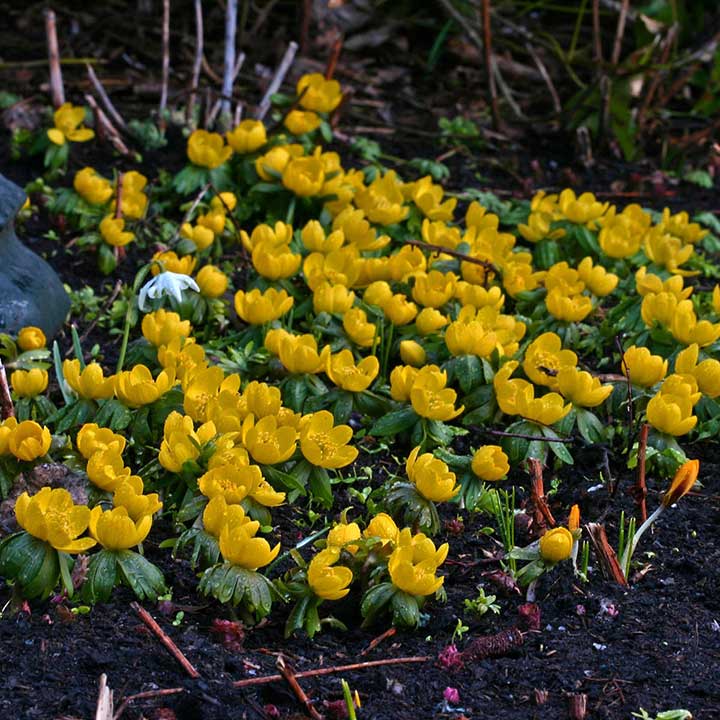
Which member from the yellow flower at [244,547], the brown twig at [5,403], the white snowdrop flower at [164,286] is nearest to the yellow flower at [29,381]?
the brown twig at [5,403]

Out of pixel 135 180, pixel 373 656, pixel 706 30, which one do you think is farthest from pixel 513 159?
pixel 373 656

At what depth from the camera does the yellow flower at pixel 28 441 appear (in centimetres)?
249

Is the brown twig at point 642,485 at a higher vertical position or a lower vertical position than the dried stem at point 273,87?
lower

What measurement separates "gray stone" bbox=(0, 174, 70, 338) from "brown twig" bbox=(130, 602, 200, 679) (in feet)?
4.34

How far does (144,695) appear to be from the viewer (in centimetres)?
204

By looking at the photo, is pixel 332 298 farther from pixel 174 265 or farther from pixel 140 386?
pixel 140 386

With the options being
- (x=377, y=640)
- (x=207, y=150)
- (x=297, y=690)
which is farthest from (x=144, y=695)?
(x=207, y=150)

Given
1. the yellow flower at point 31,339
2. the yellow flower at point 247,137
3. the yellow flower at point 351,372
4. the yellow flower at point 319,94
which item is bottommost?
the yellow flower at point 31,339

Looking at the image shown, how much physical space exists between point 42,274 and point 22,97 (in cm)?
156

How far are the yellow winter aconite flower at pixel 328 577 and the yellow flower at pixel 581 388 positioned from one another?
93 centimetres

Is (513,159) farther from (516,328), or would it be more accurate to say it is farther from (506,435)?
(506,435)

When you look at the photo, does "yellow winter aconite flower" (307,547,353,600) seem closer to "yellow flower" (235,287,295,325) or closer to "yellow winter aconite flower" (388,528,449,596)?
"yellow winter aconite flower" (388,528,449,596)

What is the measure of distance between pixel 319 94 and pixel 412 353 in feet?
5.18

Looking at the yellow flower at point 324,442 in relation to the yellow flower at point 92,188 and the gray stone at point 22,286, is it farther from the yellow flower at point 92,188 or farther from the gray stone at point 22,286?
the yellow flower at point 92,188
